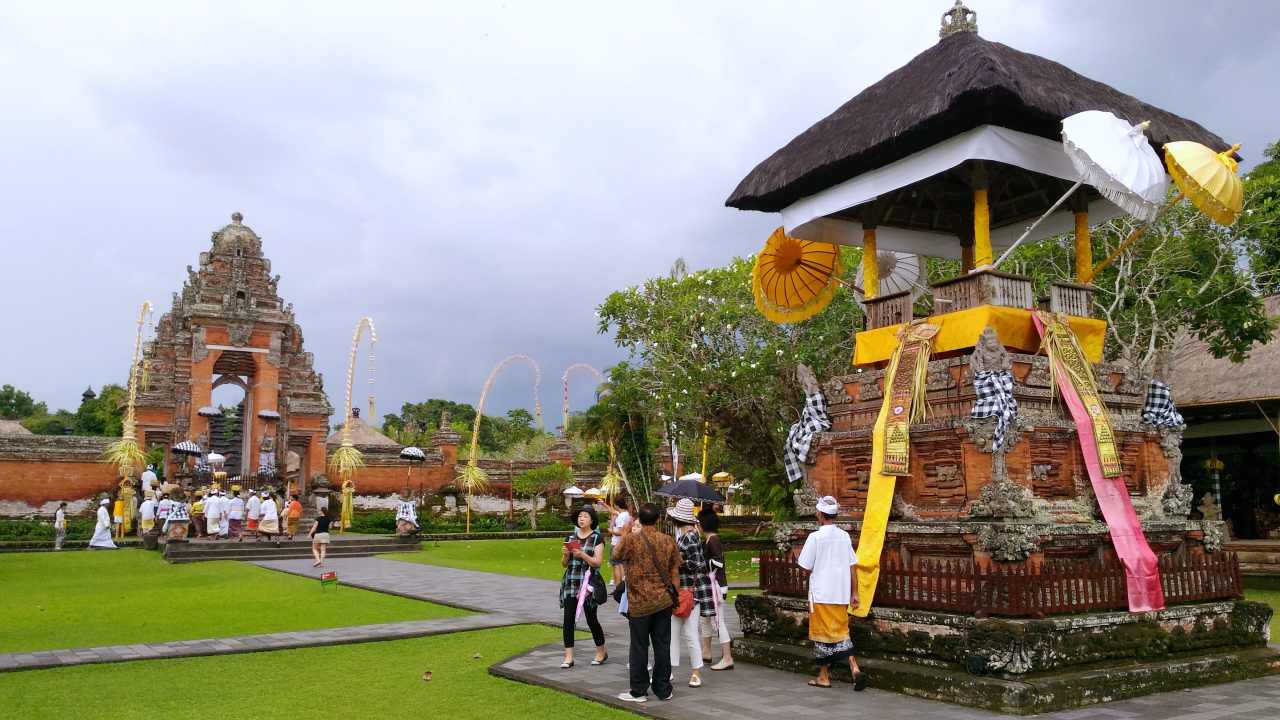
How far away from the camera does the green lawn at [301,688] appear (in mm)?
7105

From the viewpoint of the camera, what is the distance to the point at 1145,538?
8.93 meters

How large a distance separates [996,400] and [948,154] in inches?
101

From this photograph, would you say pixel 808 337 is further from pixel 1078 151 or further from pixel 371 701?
pixel 371 701

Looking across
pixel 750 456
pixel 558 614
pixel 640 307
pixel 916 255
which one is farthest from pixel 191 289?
pixel 916 255

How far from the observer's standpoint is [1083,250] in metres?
10.6

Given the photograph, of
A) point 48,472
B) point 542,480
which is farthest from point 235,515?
point 542,480

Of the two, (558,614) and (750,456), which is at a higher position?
(750,456)

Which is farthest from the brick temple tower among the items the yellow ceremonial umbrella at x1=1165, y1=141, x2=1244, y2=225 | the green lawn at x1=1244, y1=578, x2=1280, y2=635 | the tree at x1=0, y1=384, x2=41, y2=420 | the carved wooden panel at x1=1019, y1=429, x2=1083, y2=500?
the tree at x1=0, y1=384, x2=41, y2=420

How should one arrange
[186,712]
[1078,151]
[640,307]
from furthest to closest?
[640,307] → [1078,151] → [186,712]

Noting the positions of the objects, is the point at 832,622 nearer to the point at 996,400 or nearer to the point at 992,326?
the point at 996,400

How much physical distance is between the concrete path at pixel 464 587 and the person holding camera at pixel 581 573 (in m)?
2.02

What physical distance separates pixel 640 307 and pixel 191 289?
21.0 meters

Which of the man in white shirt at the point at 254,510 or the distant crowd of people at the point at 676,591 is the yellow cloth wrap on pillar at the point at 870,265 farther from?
the man in white shirt at the point at 254,510

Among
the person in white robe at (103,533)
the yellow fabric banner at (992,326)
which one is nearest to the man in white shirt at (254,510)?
the person in white robe at (103,533)
